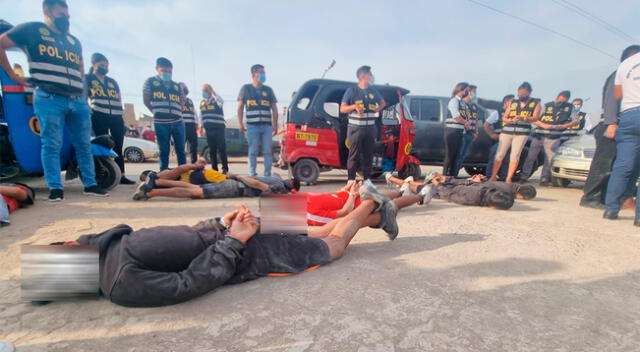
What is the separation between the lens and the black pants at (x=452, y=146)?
5034 mm

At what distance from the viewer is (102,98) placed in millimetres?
4645

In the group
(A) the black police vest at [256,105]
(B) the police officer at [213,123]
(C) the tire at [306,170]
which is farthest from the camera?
(B) the police officer at [213,123]

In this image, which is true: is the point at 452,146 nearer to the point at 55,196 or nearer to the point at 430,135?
the point at 430,135

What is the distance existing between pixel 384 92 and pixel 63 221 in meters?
5.04

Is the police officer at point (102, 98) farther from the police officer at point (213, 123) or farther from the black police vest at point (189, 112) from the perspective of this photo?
the police officer at point (213, 123)

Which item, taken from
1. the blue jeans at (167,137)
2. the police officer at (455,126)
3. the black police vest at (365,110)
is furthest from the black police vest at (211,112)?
the police officer at (455,126)

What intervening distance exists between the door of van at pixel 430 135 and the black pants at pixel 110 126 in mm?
5780

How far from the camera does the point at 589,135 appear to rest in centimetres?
561

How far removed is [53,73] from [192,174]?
6.04 ft

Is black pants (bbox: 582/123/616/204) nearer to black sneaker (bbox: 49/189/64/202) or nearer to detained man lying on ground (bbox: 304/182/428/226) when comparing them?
detained man lying on ground (bbox: 304/182/428/226)

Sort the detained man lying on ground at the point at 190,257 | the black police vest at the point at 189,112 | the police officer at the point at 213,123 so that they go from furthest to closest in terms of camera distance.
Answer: the black police vest at the point at 189,112 → the police officer at the point at 213,123 → the detained man lying on ground at the point at 190,257

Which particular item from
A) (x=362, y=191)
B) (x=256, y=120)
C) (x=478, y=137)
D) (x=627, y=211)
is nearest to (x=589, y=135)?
(x=478, y=137)

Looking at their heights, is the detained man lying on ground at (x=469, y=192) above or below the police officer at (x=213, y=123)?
below

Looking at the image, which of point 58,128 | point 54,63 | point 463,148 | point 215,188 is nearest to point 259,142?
point 215,188
